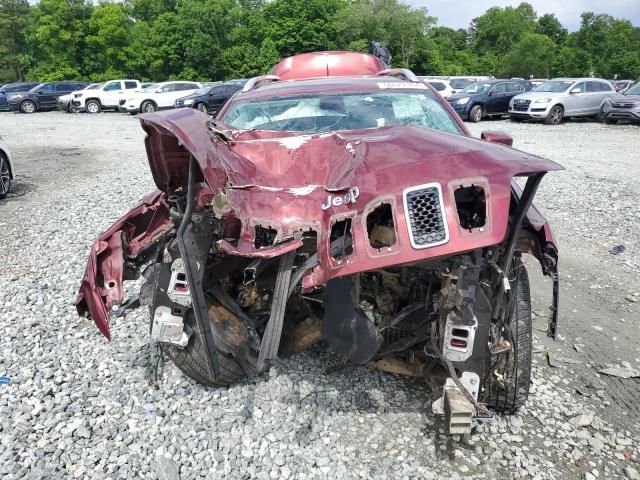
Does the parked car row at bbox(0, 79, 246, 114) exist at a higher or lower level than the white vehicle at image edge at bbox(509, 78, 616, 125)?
higher

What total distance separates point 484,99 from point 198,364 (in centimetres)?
1726

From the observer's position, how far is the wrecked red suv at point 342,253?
7.02ft

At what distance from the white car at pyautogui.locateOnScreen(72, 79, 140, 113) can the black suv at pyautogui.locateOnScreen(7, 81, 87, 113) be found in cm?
233

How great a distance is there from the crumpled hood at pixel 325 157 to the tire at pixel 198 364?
0.89m

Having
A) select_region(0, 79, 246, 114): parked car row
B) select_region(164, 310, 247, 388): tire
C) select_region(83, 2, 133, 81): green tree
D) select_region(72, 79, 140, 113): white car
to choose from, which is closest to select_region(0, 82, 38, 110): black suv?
select_region(0, 79, 246, 114): parked car row

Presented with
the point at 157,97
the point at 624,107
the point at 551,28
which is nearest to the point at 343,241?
the point at 624,107

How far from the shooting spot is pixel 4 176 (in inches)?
323

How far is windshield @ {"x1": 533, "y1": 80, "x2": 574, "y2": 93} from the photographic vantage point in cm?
1748

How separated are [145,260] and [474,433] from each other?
2.04 meters

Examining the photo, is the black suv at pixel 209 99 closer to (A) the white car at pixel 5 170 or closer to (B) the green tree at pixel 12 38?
(A) the white car at pixel 5 170

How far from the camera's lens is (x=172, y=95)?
2273 centimetres

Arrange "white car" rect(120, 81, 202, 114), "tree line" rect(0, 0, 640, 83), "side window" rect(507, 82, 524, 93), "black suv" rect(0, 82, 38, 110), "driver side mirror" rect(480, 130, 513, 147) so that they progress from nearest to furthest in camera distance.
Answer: "driver side mirror" rect(480, 130, 513, 147)
"side window" rect(507, 82, 524, 93)
"white car" rect(120, 81, 202, 114)
"black suv" rect(0, 82, 38, 110)
"tree line" rect(0, 0, 640, 83)

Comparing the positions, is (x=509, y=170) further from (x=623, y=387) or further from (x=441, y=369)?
(x=623, y=387)

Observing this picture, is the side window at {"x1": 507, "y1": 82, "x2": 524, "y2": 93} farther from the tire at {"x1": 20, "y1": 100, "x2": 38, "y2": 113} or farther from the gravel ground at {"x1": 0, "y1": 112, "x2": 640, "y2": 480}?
the tire at {"x1": 20, "y1": 100, "x2": 38, "y2": 113}
